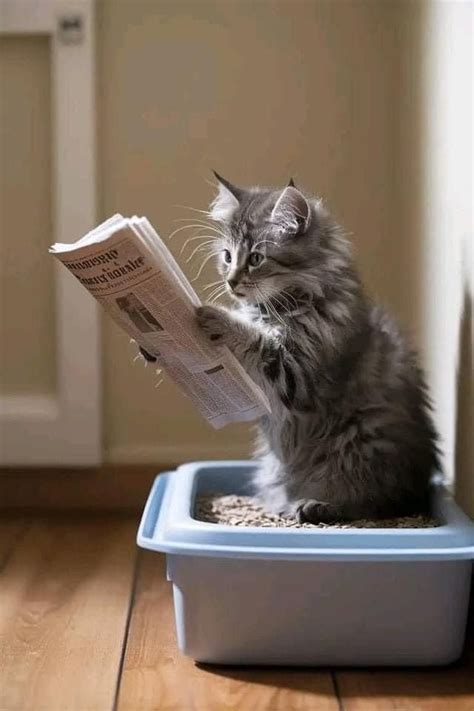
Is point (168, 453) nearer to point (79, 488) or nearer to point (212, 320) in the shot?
point (79, 488)

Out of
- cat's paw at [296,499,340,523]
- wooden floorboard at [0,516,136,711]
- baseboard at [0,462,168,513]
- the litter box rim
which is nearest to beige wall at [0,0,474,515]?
baseboard at [0,462,168,513]

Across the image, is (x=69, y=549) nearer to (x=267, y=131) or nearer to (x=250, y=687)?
(x=250, y=687)

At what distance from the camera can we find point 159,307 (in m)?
1.27

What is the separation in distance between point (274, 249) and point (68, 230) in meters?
0.65

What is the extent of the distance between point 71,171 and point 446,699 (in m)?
1.20

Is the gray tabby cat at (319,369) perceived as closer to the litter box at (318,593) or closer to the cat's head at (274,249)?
the cat's head at (274,249)

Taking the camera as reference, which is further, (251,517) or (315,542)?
(251,517)

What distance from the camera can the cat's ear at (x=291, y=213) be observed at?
55.7 inches

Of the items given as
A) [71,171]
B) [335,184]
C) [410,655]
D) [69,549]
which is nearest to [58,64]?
[71,171]

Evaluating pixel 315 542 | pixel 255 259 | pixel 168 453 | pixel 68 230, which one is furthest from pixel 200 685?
pixel 68 230

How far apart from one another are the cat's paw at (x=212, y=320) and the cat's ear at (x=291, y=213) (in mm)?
195

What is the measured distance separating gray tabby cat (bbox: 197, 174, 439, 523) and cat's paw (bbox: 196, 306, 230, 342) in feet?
0.20

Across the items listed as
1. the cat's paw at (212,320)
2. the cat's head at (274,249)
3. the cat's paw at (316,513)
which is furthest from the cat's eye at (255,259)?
the cat's paw at (316,513)

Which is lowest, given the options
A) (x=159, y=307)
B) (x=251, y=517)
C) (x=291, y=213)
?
(x=251, y=517)
